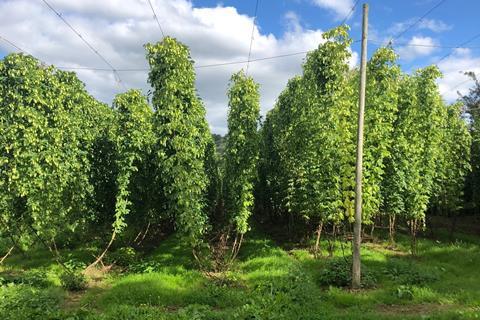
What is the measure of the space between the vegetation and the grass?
0.06m

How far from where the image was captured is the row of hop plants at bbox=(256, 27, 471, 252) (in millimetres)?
12742

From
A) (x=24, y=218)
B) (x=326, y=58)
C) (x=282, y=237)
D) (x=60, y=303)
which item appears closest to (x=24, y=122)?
(x=24, y=218)

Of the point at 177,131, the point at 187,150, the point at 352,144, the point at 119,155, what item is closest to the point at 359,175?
the point at 352,144

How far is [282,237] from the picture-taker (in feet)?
66.1

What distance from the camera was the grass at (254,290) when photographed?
8.89 metres

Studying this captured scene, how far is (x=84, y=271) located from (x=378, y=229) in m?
14.3

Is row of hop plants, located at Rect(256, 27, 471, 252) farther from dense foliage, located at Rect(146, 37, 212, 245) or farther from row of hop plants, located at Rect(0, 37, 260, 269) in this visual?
dense foliage, located at Rect(146, 37, 212, 245)

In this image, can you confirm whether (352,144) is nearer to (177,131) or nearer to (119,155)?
→ (177,131)

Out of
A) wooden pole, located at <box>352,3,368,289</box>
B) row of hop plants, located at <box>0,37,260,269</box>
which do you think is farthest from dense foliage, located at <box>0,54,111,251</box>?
wooden pole, located at <box>352,3,368,289</box>

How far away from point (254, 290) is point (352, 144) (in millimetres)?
5231

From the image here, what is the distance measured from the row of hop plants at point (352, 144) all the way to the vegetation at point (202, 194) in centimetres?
7

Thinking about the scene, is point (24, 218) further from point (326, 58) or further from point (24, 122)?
point (326, 58)

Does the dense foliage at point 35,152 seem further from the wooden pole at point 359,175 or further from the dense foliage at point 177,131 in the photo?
the wooden pole at point 359,175

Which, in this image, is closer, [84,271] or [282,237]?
[84,271]
